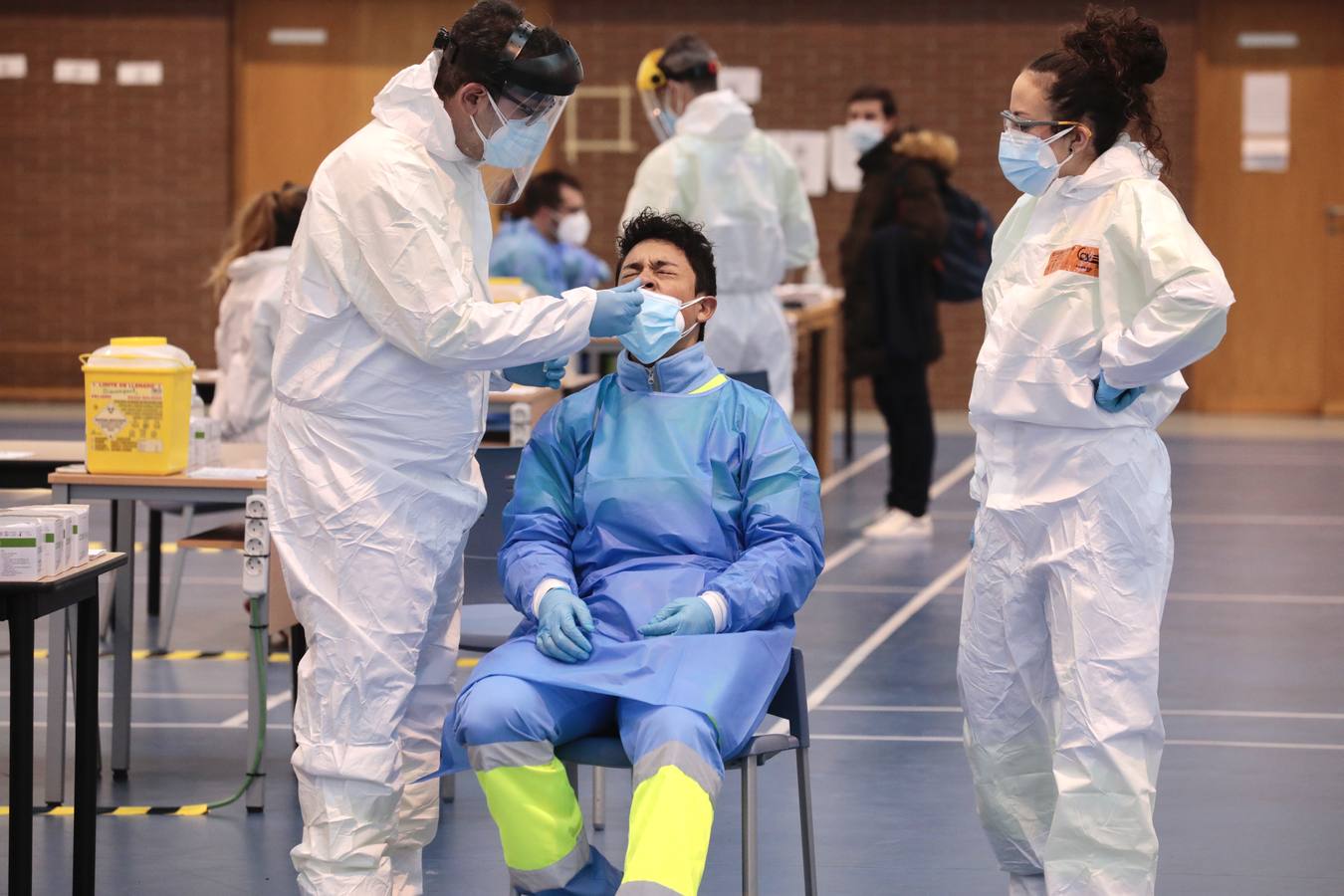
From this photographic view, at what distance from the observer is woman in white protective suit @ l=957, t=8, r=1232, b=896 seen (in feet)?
9.65

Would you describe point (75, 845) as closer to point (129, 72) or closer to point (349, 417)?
point (349, 417)

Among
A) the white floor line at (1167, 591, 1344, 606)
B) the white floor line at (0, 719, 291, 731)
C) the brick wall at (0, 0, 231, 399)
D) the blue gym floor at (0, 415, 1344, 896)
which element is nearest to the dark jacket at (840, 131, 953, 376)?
the blue gym floor at (0, 415, 1344, 896)

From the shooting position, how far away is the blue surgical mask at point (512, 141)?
121 inches

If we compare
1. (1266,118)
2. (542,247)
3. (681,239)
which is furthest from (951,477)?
(681,239)

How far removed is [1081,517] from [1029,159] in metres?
0.60

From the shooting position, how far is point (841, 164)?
11.8 meters

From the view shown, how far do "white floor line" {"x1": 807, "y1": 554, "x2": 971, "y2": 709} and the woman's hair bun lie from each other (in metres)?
1.86

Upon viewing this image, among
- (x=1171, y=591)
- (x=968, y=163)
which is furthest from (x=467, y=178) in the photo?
(x=968, y=163)

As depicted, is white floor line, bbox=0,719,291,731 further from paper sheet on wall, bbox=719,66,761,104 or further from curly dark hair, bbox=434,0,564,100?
paper sheet on wall, bbox=719,66,761,104

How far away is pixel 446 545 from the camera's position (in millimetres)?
3094

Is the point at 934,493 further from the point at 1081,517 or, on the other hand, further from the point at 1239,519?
the point at 1081,517

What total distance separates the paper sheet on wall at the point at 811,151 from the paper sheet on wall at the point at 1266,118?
264 centimetres

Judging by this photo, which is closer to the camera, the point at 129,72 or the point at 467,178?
the point at 467,178

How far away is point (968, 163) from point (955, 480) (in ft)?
11.0
